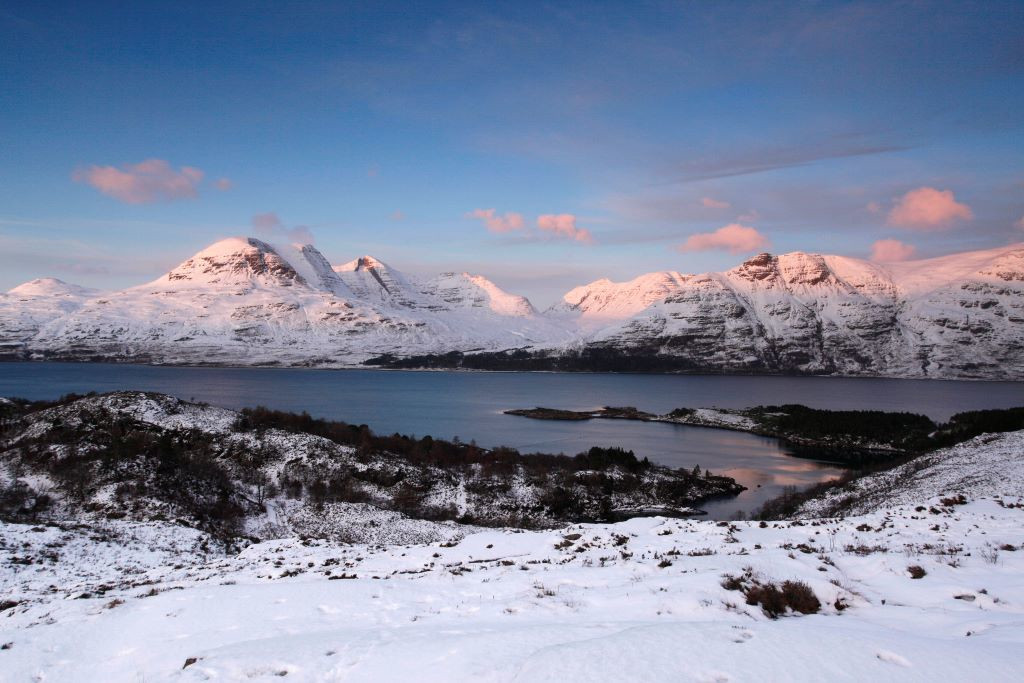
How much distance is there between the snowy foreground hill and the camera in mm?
7555

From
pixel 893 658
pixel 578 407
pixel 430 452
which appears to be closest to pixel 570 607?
pixel 893 658

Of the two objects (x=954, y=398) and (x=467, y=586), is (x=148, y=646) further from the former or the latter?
(x=954, y=398)

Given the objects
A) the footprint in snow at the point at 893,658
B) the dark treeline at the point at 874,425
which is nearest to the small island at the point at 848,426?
the dark treeline at the point at 874,425

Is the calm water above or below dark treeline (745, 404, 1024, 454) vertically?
below

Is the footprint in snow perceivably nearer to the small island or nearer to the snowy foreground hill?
the snowy foreground hill

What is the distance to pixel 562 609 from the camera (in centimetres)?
1149

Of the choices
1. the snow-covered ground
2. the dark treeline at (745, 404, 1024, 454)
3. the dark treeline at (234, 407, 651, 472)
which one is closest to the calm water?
the dark treeline at (745, 404, 1024, 454)

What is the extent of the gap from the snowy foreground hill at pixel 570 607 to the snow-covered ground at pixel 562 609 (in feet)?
0.16

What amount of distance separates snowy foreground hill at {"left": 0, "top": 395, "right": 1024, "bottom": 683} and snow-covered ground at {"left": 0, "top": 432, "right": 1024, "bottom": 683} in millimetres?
49

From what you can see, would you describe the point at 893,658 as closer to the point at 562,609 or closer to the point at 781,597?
the point at 781,597

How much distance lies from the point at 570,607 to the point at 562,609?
0.62 ft

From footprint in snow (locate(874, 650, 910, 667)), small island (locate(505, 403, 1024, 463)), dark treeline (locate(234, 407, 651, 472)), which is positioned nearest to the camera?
footprint in snow (locate(874, 650, 910, 667))

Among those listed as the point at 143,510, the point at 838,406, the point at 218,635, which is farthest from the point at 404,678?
the point at 838,406

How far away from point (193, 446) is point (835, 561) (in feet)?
157
